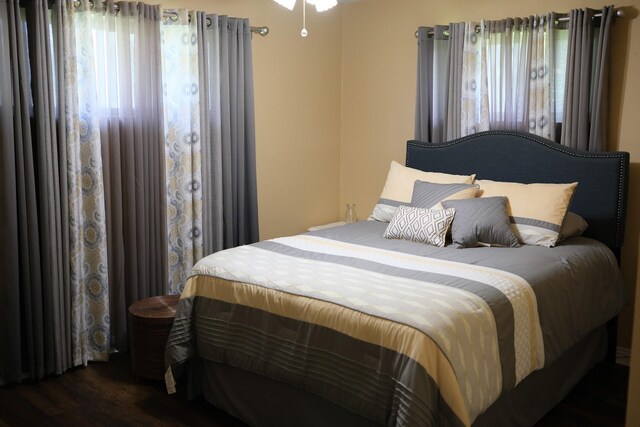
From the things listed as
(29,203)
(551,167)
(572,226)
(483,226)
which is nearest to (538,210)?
(572,226)

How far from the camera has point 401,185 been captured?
→ 165 inches

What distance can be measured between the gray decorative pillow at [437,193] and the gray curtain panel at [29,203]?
6.77ft

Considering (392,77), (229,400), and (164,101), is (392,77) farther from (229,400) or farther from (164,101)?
(229,400)

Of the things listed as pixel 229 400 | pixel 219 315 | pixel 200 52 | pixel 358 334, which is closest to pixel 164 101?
pixel 200 52

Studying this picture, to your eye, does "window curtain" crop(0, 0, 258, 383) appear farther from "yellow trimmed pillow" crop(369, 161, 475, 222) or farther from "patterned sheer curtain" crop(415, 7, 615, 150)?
"patterned sheer curtain" crop(415, 7, 615, 150)

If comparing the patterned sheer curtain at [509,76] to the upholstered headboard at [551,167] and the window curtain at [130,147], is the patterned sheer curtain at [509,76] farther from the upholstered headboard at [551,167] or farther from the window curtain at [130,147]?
the window curtain at [130,147]

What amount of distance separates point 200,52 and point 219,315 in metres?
A: 1.88

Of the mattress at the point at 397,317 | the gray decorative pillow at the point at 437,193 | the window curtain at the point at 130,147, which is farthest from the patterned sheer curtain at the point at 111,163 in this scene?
the gray decorative pillow at the point at 437,193

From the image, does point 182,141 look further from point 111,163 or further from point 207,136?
point 111,163

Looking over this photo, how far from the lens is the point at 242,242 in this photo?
4.40 meters

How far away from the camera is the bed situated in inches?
91.2

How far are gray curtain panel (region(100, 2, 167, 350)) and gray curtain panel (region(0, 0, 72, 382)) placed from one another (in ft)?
1.08

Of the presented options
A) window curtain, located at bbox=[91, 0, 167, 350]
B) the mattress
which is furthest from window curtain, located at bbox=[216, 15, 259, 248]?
the mattress

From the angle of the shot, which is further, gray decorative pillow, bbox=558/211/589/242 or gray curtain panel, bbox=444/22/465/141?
gray curtain panel, bbox=444/22/465/141
